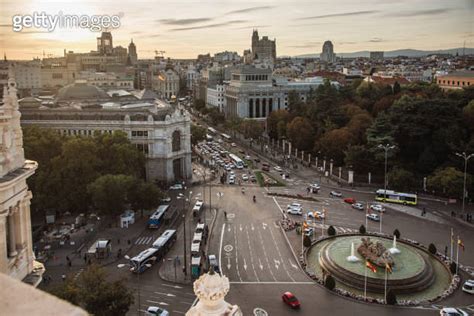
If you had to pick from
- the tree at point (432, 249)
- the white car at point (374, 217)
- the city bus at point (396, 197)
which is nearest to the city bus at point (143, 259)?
the tree at point (432, 249)

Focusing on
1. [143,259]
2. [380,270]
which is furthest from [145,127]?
[380,270]

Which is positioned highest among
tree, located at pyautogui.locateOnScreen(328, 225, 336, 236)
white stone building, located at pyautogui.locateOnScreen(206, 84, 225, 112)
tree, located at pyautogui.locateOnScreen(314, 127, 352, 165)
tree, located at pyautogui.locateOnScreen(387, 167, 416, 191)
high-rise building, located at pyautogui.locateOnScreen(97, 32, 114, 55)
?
high-rise building, located at pyautogui.locateOnScreen(97, 32, 114, 55)

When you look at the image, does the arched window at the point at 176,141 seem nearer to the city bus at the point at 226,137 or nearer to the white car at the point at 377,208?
the white car at the point at 377,208

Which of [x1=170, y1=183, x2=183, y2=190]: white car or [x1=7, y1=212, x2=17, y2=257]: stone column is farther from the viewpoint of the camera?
[x1=170, y1=183, x2=183, y2=190]: white car

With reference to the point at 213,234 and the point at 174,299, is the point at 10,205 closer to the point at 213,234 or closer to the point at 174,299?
the point at 174,299

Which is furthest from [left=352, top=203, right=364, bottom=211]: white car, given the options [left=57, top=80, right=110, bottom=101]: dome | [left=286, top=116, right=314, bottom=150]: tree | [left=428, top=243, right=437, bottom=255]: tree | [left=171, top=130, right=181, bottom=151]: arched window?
[left=57, top=80, right=110, bottom=101]: dome

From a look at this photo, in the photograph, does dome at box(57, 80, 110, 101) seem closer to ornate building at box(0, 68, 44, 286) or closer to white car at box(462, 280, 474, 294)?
white car at box(462, 280, 474, 294)
